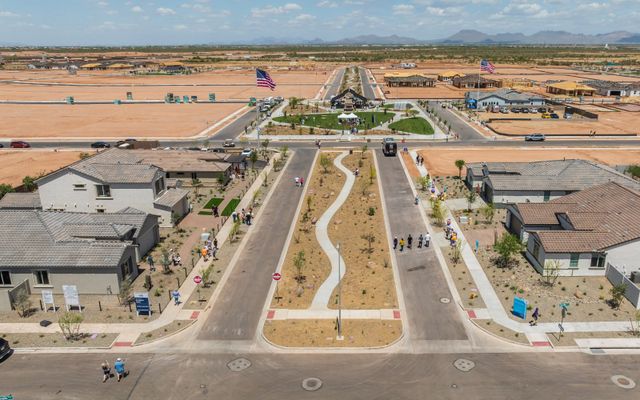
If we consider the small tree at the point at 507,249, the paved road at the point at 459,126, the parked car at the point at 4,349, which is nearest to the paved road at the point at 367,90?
the paved road at the point at 459,126

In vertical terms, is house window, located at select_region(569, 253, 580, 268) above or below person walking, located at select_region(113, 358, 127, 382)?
above

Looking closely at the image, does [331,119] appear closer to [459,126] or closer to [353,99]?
[353,99]

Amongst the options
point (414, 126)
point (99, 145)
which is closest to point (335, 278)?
point (99, 145)

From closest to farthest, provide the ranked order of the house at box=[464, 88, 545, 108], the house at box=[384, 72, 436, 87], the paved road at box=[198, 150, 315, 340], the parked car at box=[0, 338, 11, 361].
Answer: the parked car at box=[0, 338, 11, 361] → the paved road at box=[198, 150, 315, 340] → the house at box=[464, 88, 545, 108] → the house at box=[384, 72, 436, 87]

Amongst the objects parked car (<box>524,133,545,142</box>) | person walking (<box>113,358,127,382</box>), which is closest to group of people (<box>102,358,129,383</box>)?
person walking (<box>113,358,127,382</box>)

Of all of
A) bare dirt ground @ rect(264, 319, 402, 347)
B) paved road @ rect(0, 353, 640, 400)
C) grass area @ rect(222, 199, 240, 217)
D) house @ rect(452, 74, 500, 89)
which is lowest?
paved road @ rect(0, 353, 640, 400)

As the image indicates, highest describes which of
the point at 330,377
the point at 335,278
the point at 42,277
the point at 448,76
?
the point at 448,76

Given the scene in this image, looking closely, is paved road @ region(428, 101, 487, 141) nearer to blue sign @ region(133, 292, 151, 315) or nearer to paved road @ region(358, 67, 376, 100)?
paved road @ region(358, 67, 376, 100)
